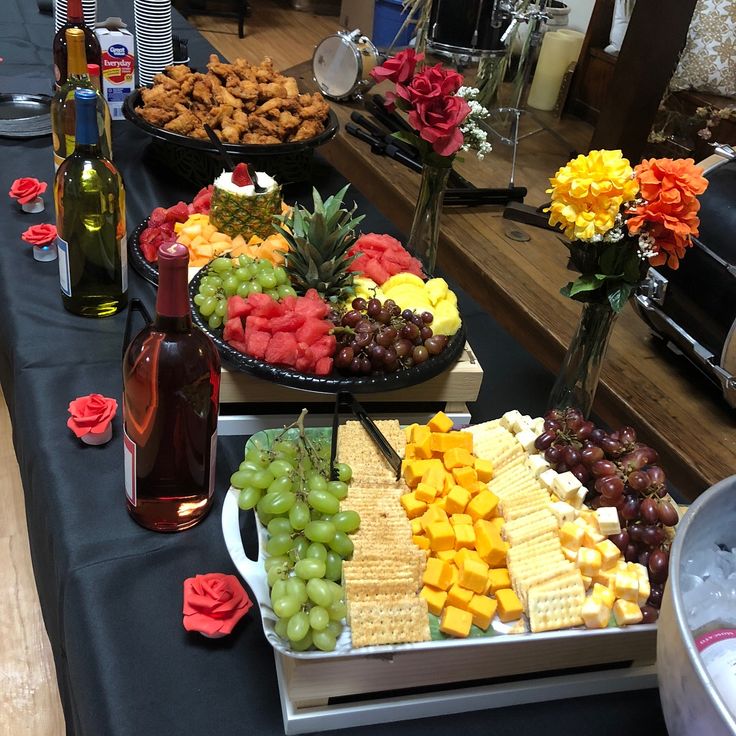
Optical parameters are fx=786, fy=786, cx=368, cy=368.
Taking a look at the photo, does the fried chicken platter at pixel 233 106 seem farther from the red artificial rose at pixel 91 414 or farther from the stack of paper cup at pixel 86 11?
the red artificial rose at pixel 91 414

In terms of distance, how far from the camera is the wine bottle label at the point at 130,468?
30.2 inches

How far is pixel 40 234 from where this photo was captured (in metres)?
1.28

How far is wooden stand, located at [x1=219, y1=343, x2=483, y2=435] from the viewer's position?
1004mm

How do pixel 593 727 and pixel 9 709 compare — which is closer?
pixel 593 727

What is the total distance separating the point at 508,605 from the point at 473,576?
0.04 metres

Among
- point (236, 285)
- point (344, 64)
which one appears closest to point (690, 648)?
point (236, 285)

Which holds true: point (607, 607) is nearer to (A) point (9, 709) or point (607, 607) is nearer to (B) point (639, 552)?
(B) point (639, 552)

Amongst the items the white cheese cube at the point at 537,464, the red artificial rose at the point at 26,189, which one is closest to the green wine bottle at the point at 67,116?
the red artificial rose at the point at 26,189

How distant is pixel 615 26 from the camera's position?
9.66 feet

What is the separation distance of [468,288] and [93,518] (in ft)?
4.25

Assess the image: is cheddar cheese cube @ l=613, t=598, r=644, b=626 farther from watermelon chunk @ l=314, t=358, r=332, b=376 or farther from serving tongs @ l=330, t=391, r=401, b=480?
watermelon chunk @ l=314, t=358, r=332, b=376

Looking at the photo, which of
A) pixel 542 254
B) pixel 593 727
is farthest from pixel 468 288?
pixel 593 727

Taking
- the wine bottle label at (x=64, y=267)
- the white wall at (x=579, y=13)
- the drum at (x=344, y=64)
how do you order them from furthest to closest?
the white wall at (x=579, y=13) < the drum at (x=344, y=64) < the wine bottle label at (x=64, y=267)

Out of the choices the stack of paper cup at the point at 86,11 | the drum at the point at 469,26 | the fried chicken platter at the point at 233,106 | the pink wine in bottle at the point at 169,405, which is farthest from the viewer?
the drum at the point at 469,26
